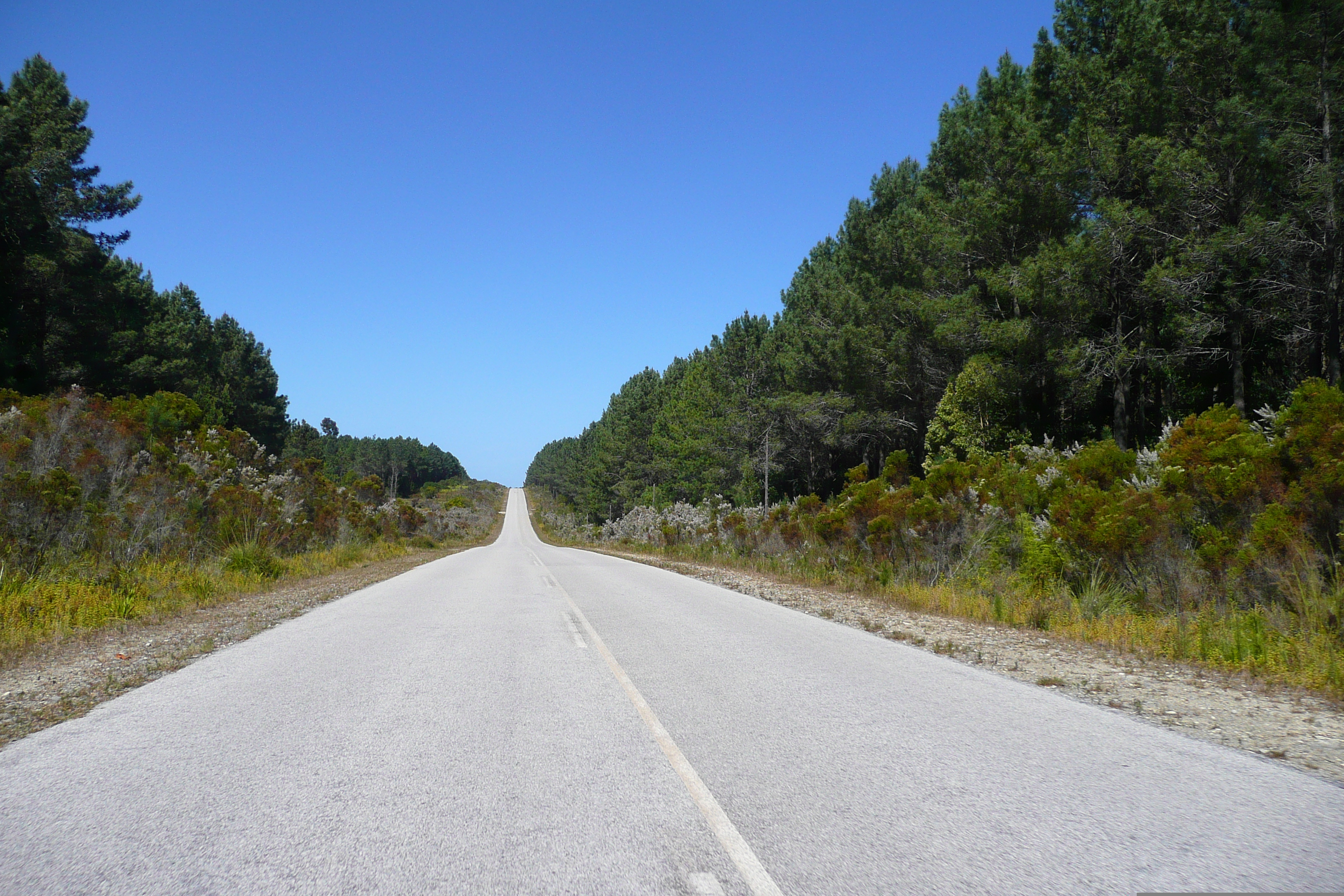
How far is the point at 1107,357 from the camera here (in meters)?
22.5

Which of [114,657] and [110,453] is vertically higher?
[110,453]

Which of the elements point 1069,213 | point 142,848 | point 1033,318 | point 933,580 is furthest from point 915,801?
point 1069,213

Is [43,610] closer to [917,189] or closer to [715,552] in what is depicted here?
[715,552]

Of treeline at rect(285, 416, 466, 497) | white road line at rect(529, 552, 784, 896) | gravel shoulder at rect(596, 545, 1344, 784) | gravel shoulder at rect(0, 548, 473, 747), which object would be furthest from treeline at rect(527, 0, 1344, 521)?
treeline at rect(285, 416, 466, 497)

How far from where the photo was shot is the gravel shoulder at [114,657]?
6055 mm

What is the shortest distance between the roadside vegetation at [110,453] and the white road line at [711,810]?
25.4 ft

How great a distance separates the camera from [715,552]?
29219mm

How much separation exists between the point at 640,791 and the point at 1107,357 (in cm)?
2303

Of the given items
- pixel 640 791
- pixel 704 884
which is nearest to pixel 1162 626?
pixel 640 791

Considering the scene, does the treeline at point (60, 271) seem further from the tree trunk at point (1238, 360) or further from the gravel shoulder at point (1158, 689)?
the tree trunk at point (1238, 360)

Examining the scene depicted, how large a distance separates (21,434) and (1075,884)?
1917 centimetres

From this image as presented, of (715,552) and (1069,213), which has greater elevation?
(1069,213)

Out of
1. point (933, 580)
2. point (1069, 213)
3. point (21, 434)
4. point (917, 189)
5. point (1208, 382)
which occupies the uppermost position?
point (917, 189)

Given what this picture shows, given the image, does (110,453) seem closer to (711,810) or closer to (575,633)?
(575,633)
